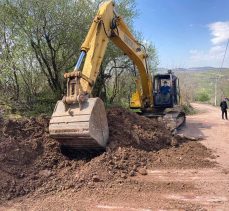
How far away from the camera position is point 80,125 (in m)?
6.73

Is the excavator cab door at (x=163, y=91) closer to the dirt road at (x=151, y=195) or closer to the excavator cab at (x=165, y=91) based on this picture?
the excavator cab at (x=165, y=91)

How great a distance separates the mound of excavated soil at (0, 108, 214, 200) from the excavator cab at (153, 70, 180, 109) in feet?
15.0

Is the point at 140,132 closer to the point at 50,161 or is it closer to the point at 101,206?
the point at 50,161

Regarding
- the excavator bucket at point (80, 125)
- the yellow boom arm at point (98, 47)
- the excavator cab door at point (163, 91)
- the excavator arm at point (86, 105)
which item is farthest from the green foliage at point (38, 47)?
the excavator bucket at point (80, 125)

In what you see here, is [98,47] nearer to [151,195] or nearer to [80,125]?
[80,125]

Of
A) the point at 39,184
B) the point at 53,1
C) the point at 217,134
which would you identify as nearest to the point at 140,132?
the point at 39,184

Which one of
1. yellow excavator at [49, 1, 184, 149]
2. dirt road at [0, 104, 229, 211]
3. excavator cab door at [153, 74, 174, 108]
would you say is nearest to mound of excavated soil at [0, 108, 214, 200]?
dirt road at [0, 104, 229, 211]

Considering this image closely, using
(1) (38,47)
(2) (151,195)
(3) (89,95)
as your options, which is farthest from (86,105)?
(1) (38,47)

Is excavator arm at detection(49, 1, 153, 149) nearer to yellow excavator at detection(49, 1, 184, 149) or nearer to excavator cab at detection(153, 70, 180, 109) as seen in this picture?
yellow excavator at detection(49, 1, 184, 149)

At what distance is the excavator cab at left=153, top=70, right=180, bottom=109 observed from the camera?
13531mm

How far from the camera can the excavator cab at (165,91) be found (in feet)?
44.4

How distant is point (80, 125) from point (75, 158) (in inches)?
37.3

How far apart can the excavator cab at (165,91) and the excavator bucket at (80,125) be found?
6.50 meters

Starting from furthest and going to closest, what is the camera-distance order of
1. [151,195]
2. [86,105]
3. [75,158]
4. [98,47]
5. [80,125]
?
[98,47]
[75,158]
[86,105]
[80,125]
[151,195]
